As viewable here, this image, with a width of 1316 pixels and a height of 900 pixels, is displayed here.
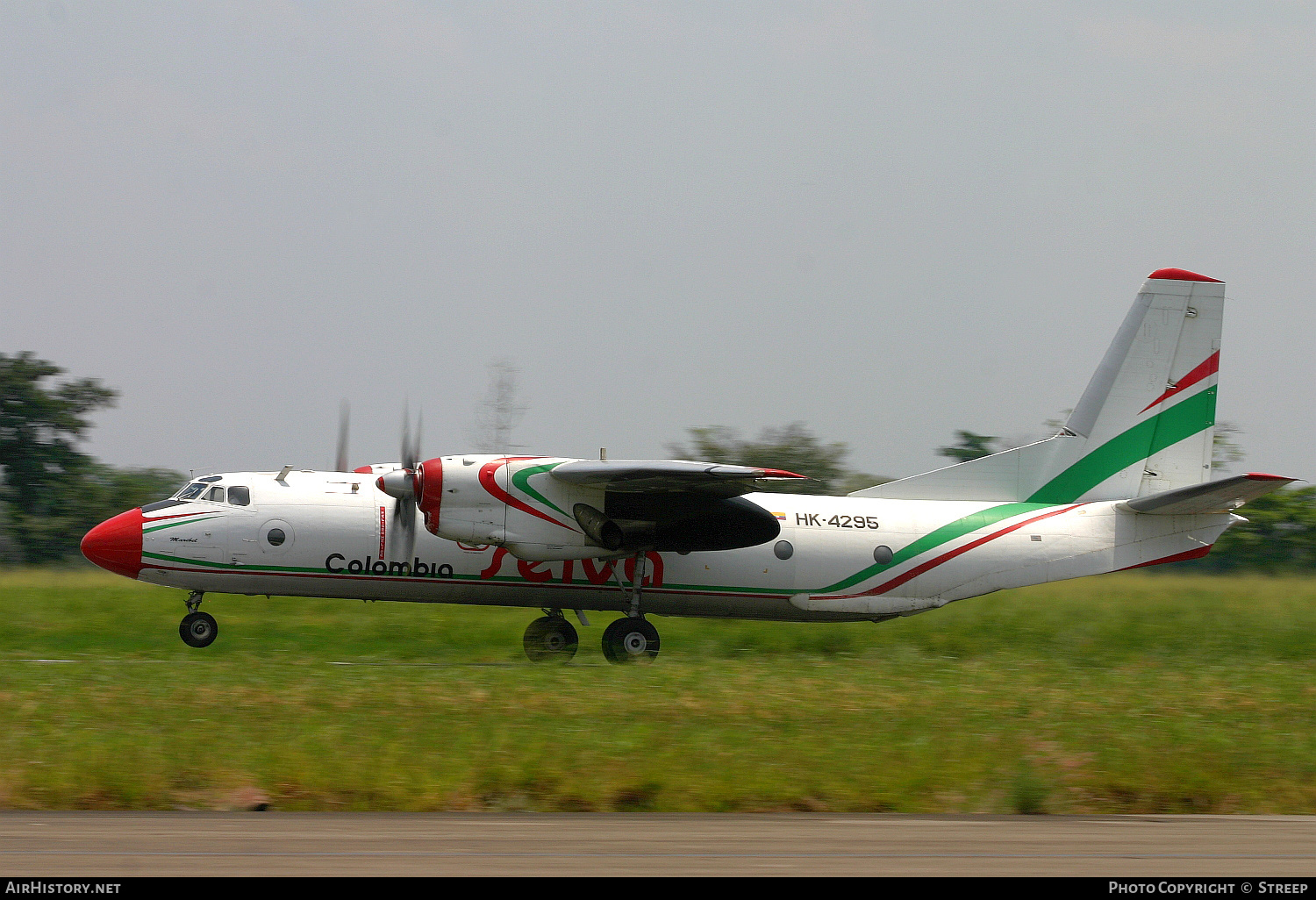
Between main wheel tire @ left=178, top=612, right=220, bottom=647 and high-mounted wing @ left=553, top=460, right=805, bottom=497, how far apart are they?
4725mm

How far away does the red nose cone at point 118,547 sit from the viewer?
15.0 metres

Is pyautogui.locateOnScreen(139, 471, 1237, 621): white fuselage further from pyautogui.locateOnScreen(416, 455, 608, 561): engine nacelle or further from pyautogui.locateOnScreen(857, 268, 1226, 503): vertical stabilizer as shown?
pyautogui.locateOnScreen(416, 455, 608, 561): engine nacelle

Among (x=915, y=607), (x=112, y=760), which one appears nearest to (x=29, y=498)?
(x=915, y=607)

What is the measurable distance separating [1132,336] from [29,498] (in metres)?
24.7

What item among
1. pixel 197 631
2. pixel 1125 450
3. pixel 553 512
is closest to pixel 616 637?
pixel 553 512

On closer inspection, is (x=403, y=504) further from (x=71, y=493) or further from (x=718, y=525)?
(x=71, y=493)

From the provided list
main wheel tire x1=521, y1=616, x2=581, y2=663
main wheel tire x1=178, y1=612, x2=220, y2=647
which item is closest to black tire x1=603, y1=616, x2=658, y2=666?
main wheel tire x1=521, y1=616, x2=581, y2=663

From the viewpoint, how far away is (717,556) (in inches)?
623

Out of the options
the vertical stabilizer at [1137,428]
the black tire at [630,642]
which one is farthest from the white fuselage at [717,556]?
the black tire at [630,642]

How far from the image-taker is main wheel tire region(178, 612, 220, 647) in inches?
594

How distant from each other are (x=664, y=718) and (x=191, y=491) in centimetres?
821

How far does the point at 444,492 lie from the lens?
1452cm

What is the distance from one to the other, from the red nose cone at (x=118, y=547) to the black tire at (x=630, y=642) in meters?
5.84

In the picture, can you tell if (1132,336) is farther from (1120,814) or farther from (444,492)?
(1120,814)
